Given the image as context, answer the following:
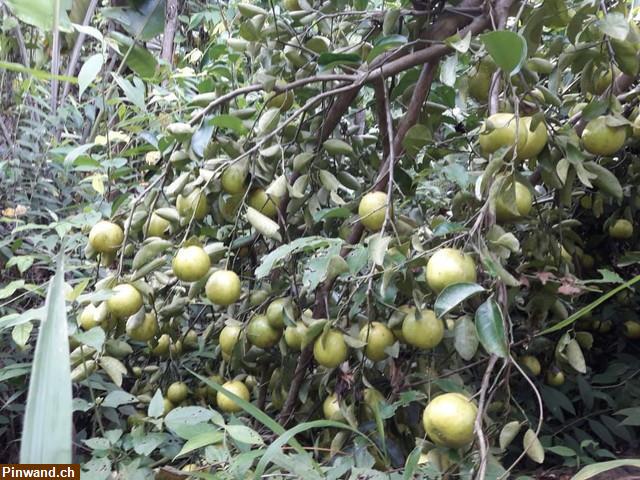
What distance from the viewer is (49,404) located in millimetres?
486

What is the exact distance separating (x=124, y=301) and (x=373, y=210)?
560 mm

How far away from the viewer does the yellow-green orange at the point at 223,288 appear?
48.1 inches

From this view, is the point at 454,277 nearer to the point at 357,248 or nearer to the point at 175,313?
the point at 357,248

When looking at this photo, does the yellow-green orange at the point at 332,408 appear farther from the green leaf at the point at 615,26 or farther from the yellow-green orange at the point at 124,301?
the green leaf at the point at 615,26

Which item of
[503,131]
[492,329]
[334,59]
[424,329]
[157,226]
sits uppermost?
[334,59]

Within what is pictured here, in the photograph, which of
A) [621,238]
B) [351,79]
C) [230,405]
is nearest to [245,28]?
[351,79]

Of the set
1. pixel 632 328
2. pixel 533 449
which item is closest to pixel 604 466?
pixel 533 449

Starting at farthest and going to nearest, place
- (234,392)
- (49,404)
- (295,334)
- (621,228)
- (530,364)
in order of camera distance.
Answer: (621,228) → (530,364) → (234,392) → (295,334) → (49,404)

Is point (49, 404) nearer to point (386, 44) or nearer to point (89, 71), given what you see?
point (89, 71)

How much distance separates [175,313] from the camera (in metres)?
1.44

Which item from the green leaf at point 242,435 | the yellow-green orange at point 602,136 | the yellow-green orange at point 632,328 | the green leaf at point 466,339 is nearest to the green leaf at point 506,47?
the yellow-green orange at point 602,136

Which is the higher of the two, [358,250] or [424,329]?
[358,250]

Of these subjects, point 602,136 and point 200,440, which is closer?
point 200,440

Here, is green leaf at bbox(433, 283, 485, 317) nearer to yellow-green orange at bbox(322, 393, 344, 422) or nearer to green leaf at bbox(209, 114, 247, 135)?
yellow-green orange at bbox(322, 393, 344, 422)
